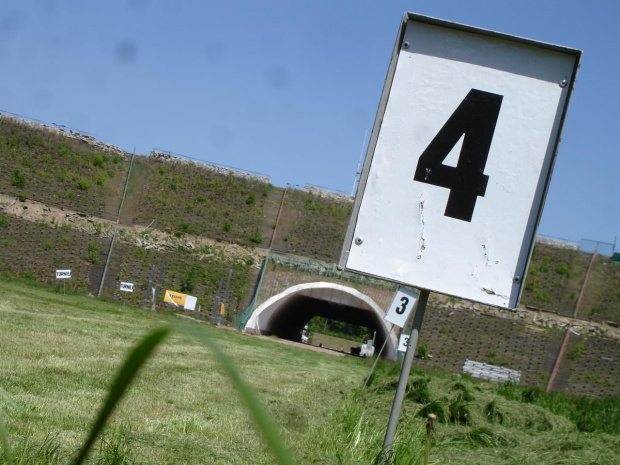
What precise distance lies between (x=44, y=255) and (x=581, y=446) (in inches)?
1379

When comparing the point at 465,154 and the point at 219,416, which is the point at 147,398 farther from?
the point at 465,154

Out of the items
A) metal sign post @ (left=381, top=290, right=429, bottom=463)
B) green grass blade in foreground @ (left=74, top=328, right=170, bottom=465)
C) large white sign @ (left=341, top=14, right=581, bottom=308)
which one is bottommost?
metal sign post @ (left=381, top=290, right=429, bottom=463)

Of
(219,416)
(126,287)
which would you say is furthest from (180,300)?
(219,416)

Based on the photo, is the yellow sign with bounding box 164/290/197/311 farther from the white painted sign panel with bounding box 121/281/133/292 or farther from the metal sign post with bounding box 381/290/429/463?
the metal sign post with bounding box 381/290/429/463

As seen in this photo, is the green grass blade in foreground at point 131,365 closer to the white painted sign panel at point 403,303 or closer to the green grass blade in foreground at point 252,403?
the green grass blade in foreground at point 252,403

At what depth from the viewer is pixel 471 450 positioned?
7566mm

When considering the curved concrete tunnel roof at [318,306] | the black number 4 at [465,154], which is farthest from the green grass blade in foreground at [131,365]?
the curved concrete tunnel roof at [318,306]

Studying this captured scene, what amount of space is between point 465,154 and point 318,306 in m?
43.6

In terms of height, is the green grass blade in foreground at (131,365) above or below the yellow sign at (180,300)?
above

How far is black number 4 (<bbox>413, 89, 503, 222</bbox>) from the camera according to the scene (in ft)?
14.1

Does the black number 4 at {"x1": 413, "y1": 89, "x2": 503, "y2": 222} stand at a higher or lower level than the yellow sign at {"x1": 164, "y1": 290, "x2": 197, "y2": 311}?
higher

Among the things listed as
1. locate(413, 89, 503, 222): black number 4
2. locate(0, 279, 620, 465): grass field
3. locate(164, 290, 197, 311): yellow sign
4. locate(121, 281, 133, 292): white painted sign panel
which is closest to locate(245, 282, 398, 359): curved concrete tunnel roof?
locate(164, 290, 197, 311): yellow sign

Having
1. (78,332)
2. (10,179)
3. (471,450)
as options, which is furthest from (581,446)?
(10,179)

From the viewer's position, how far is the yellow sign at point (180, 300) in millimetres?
39656
